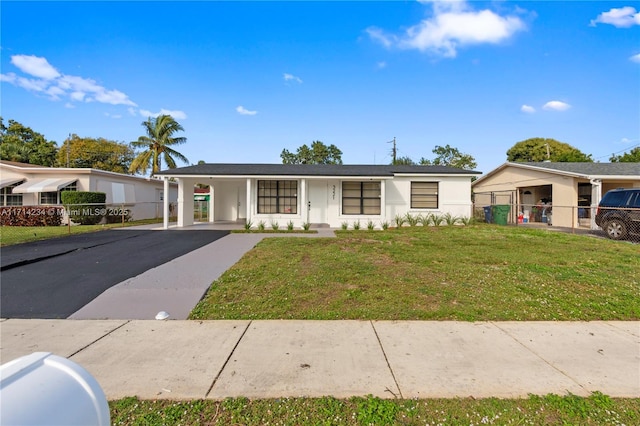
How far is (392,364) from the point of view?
3.35 m

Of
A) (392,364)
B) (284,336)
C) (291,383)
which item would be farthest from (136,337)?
(392,364)

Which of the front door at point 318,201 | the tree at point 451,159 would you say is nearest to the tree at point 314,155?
the tree at point 451,159

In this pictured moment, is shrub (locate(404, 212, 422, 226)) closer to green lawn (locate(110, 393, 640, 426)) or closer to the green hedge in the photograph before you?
green lawn (locate(110, 393, 640, 426))

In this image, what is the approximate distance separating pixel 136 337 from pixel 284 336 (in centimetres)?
188

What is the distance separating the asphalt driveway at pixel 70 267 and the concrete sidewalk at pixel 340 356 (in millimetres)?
724

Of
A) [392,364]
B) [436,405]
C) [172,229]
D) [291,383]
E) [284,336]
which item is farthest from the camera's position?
[172,229]

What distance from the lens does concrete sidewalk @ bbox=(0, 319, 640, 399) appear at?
2.93 m

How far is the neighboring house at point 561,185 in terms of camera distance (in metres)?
15.9

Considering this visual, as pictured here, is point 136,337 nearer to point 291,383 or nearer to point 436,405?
point 291,383

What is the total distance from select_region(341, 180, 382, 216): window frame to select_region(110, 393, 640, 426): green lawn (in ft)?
44.6

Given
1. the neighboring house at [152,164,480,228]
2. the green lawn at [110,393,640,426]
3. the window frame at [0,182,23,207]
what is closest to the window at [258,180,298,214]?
the neighboring house at [152,164,480,228]

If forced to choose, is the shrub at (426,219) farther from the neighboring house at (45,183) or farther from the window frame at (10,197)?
the window frame at (10,197)

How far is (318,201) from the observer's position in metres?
16.5

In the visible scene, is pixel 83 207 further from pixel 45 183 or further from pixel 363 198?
pixel 363 198
